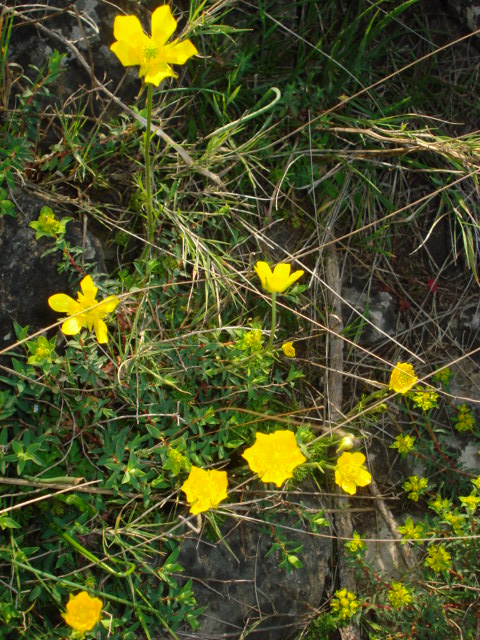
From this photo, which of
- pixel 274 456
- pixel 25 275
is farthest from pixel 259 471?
pixel 25 275

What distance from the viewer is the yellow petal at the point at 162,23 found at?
83.4 inches

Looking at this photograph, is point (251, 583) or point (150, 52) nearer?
point (150, 52)

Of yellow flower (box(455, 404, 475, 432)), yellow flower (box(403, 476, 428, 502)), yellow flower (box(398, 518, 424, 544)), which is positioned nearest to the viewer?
yellow flower (box(398, 518, 424, 544))

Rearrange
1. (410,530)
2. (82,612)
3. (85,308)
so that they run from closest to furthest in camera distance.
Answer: (82,612)
(85,308)
(410,530)

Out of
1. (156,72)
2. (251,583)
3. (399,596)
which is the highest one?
(156,72)

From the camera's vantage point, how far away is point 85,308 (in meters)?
2.31

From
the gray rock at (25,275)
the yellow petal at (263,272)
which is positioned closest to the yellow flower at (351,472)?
the yellow petal at (263,272)

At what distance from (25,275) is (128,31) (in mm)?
996

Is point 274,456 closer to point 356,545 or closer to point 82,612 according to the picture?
point 356,545

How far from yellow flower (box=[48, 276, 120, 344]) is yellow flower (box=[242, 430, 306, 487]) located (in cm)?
69

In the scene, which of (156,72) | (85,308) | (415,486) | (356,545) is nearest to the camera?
(156,72)

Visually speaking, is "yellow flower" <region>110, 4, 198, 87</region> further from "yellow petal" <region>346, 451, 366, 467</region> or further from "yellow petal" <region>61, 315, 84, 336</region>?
"yellow petal" <region>346, 451, 366, 467</region>

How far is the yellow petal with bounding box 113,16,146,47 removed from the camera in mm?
2064

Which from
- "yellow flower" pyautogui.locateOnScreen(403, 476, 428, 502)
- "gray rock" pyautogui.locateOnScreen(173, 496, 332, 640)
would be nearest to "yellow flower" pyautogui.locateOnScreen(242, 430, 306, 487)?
"gray rock" pyautogui.locateOnScreen(173, 496, 332, 640)
